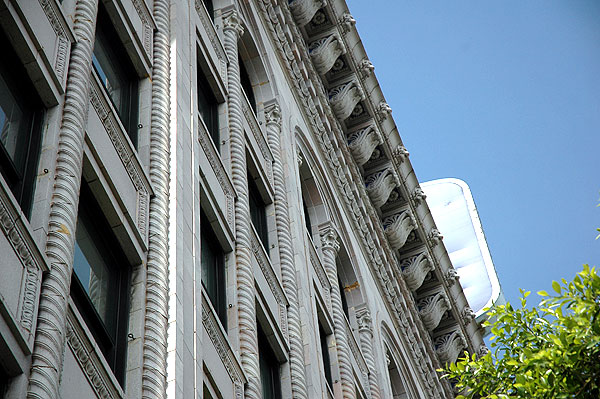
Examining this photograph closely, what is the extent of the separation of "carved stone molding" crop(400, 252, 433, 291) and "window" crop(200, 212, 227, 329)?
18841 millimetres

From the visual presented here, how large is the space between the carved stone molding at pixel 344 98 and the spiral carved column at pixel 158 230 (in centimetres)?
1472

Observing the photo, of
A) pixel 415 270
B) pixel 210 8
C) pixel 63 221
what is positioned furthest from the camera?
pixel 415 270

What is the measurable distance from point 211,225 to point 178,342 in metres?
4.95

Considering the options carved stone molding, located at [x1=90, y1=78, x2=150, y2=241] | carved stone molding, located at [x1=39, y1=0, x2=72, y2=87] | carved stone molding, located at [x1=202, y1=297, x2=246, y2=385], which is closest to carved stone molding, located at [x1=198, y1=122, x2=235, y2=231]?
carved stone molding, located at [x1=202, y1=297, x2=246, y2=385]

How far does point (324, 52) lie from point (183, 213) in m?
18.1

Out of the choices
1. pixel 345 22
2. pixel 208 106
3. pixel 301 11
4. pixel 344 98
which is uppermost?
pixel 345 22

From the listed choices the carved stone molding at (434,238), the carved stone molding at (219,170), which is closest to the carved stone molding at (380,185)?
the carved stone molding at (434,238)

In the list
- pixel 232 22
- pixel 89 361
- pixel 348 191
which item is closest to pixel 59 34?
pixel 89 361

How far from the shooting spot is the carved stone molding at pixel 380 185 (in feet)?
117

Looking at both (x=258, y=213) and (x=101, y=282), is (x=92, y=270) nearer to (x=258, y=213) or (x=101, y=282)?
(x=101, y=282)

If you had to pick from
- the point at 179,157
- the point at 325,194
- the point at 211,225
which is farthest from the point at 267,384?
the point at 325,194

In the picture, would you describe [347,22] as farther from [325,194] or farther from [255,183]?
[255,183]

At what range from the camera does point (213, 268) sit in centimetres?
1809

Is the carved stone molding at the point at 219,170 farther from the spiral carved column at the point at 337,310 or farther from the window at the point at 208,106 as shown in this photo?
the spiral carved column at the point at 337,310
